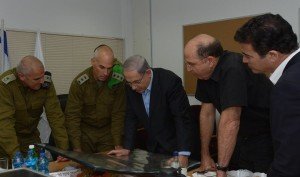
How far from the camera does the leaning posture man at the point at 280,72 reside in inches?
46.0

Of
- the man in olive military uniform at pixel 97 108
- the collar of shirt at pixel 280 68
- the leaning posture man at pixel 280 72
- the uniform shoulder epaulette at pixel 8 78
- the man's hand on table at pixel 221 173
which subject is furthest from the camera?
the man in olive military uniform at pixel 97 108

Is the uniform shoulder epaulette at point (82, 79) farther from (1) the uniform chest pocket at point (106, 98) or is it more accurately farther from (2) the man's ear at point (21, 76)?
(2) the man's ear at point (21, 76)

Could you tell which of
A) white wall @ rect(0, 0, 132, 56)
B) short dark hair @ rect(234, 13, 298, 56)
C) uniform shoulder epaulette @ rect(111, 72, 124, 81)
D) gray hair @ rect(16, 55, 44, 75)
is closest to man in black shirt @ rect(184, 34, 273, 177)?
short dark hair @ rect(234, 13, 298, 56)

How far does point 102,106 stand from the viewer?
280 centimetres

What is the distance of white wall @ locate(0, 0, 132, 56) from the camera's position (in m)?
3.75

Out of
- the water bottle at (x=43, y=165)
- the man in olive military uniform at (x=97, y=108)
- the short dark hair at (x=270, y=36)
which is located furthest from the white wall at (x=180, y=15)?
the water bottle at (x=43, y=165)

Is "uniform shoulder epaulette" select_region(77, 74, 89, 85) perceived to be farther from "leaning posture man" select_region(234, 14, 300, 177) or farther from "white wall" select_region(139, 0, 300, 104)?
"white wall" select_region(139, 0, 300, 104)

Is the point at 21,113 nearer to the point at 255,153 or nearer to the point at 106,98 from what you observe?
the point at 106,98

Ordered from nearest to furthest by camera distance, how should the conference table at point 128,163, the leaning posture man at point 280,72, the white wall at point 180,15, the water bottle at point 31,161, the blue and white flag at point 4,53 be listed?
the leaning posture man at point 280,72 → the conference table at point 128,163 → the water bottle at point 31,161 → the blue and white flag at point 4,53 → the white wall at point 180,15

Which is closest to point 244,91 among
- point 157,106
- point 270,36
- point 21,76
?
point 270,36

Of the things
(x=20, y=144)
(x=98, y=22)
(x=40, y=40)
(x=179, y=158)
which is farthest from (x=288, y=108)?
(x=98, y=22)

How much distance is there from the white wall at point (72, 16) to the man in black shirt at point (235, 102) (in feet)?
7.92

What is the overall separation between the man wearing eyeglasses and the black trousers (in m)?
0.36

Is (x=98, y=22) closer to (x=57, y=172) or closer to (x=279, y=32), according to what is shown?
(x=57, y=172)
